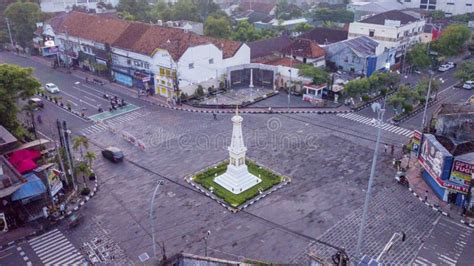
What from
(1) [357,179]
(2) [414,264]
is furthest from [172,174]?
(2) [414,264]

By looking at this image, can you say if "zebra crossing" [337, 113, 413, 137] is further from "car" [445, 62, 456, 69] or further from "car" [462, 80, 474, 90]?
"car" [445, 62, 456, 69]

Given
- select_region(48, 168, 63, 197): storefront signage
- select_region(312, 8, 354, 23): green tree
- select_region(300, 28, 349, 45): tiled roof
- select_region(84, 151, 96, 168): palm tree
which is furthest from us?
select_region(312, 8, 354, 23): green tree

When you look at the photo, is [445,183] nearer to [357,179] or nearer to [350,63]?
[357,179]

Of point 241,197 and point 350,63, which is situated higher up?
point 350,63

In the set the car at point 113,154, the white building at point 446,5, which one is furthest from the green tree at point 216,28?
the white building at point 446,5

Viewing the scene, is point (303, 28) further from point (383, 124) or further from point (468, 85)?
point (383, 124)

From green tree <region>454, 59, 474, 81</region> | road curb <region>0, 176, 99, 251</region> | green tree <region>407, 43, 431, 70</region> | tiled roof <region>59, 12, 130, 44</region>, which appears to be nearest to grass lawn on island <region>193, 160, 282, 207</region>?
road curb <region>0, 176, 99, 251</region>

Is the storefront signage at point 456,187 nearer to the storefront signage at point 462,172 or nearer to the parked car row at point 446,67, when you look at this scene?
the storefront signage at point 462,172
